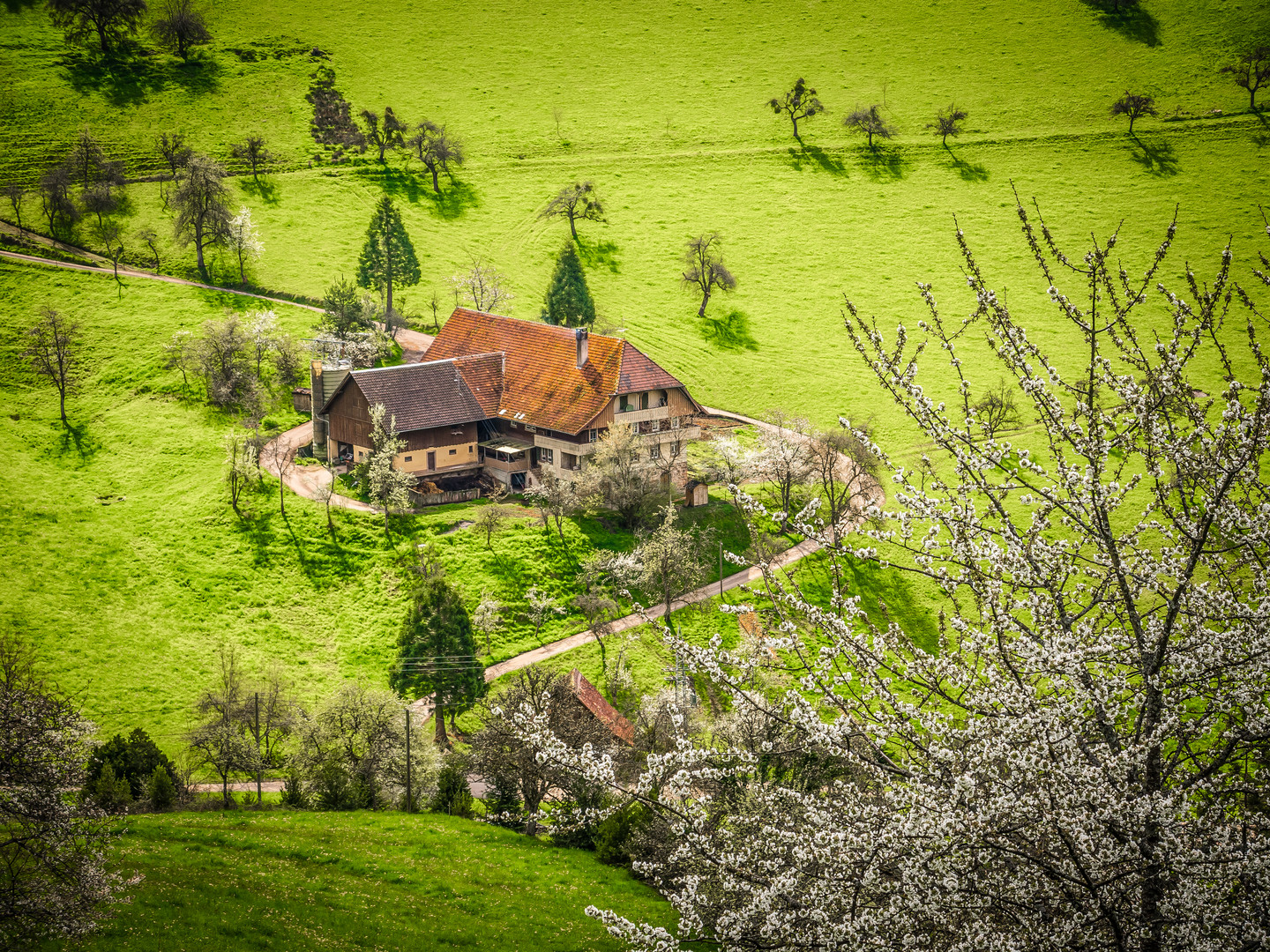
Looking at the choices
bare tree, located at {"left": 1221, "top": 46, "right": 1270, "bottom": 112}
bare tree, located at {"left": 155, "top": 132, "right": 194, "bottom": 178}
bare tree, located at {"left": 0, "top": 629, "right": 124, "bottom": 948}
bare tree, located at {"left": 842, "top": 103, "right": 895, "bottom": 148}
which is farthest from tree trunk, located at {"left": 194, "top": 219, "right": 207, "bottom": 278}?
bare tree, located at {"left": 1221, "top": 46, "right": 1270, "bottom": 112}

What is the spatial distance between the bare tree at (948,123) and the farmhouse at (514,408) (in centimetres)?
5400

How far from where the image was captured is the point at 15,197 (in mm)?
71562

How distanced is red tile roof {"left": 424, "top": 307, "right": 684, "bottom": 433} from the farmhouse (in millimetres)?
66

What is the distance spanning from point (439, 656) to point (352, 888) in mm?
15284

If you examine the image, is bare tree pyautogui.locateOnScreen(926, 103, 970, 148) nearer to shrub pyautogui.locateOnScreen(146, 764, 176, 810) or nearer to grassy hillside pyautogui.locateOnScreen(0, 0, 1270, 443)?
grassy hillside pyautogui.locateOnScreen(0, 0, 1270, 443)

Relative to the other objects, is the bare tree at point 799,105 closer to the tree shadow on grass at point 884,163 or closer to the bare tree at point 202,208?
the tree shadow on grass at point 884,163

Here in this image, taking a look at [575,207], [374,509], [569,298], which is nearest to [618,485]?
[374,509]

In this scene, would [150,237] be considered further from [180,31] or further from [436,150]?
[180,31]

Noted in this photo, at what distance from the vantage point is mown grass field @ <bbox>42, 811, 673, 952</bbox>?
17875 mm

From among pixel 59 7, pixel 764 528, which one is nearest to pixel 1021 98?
pixel 764 528

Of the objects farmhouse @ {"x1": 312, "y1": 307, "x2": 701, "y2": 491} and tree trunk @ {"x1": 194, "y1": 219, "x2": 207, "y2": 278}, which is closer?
farmhouse @ {"x1": 312, "y1": 307, "x2": 701, "y2": 491}

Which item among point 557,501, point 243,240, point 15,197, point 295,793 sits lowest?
point 295,793

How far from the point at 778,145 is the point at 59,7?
75.4 m

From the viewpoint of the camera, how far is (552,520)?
156 ft
